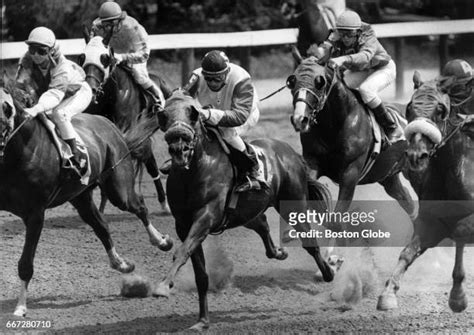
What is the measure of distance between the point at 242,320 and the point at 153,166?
143 inches

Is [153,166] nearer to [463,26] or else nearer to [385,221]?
[385,221]

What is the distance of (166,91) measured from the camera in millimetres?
12469

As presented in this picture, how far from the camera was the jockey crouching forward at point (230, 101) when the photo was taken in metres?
8.31

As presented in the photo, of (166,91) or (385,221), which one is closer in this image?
(385,221)

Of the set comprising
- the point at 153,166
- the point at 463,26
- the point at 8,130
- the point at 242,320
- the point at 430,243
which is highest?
the point at 8,130

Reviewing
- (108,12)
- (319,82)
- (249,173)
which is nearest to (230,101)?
(249,173)

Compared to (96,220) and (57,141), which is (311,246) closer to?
(96,220)

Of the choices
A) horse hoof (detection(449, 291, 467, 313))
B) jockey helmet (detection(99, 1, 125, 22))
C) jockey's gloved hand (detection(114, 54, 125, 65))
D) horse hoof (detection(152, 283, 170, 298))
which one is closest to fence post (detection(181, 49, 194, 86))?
jockey's gloved hand (detection(114, 54, 125, 65))

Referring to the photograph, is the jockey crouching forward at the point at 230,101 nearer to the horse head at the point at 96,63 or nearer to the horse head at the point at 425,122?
the horse head at the point at 425,122

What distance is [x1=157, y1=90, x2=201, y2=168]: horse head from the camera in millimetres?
7754

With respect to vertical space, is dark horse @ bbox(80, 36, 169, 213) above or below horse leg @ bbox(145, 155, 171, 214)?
above

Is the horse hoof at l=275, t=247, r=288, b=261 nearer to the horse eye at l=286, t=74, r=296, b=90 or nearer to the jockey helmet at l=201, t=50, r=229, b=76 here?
the horse eye at l=286, t=74, r=296, b=90

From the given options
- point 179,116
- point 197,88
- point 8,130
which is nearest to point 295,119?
point 197,88

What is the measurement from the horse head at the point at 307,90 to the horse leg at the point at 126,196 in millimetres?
1619
